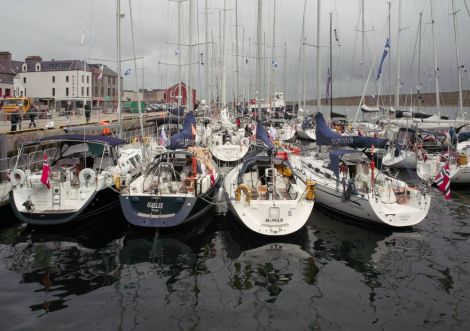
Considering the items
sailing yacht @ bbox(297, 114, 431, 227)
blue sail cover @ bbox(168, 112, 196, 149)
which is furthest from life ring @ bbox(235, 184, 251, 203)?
blue sail cover @ bbox(168, 112, 196, 149)

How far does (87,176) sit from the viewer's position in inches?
603

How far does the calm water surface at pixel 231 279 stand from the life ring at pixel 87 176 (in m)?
1.68

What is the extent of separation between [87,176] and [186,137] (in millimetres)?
7112

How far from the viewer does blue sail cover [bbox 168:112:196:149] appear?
20.1 m

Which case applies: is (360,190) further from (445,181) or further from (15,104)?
(15,104)

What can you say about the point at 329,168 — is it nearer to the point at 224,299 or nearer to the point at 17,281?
the point at 224,299

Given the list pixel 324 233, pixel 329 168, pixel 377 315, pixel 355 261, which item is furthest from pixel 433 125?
pixel 377 315

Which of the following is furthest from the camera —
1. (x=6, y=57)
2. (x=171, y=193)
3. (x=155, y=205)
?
(x=6, y=57)

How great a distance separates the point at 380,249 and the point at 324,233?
2267 millimetres

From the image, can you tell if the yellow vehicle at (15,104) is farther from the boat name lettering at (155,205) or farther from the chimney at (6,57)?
the chimney at (6,57)

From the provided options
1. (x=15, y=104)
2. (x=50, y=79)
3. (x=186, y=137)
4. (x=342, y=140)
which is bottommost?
(x=342, y=140)

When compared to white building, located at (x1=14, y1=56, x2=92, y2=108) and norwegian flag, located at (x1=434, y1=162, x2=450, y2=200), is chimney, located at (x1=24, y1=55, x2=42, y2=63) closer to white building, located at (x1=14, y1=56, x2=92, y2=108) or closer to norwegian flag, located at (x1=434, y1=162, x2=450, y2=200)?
white building, located at (x1=14, y1=56, x2=92, y2=108)

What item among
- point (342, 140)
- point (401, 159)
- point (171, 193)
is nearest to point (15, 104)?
point (171, 193)

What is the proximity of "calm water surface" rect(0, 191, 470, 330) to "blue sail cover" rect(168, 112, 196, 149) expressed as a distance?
545cm
